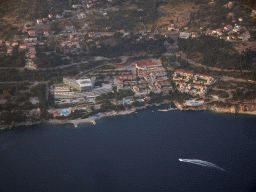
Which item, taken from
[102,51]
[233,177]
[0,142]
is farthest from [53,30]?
[233,177]

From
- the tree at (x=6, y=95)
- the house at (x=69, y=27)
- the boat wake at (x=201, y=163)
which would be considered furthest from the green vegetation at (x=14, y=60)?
the boat wake at (x=201, y=163)

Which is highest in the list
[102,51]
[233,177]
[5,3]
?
[5,3]

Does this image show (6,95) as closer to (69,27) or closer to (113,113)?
(113,113)

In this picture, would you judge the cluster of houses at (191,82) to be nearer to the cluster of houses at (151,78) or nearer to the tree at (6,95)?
the cluster of houses at (151,78)

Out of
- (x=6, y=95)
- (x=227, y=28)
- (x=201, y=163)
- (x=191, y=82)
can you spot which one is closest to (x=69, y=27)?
(x=6, y=95)

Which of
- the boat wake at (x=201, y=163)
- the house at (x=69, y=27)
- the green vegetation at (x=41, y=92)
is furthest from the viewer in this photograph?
the house at (x=69, y=27)

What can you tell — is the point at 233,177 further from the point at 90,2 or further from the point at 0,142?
the point at 90,2

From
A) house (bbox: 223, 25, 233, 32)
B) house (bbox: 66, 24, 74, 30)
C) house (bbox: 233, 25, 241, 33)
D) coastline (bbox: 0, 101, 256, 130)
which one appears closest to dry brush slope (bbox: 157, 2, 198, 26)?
house (bbox: 223, 25, 233, 32)
